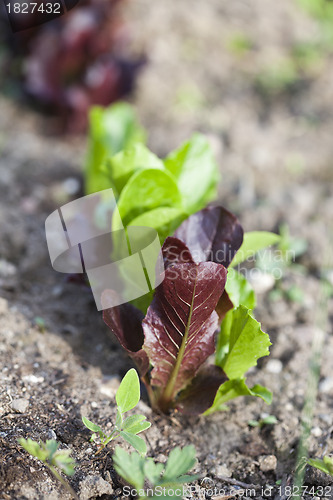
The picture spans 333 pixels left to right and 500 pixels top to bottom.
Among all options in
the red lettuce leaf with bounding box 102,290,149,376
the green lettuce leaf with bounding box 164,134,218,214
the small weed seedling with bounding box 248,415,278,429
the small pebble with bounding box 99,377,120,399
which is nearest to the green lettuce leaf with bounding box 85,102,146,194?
the green lettuce leaf with bounding box 164,134,218,214

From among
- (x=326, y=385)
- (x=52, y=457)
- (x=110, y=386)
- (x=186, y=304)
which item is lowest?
(x=326, y=385)

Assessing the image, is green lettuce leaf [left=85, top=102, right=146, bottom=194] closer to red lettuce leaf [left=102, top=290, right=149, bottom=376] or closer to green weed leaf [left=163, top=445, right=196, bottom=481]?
→ red lettuce leaf [left=102, top=290, right=149, bottom=376]

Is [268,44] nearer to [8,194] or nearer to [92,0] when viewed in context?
[92,0]

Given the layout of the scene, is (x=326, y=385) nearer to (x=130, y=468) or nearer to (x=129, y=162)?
(x=130, y=468)

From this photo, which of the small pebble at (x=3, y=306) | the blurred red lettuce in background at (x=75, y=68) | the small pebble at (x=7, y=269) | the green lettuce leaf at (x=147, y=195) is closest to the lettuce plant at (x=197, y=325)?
the green lettuce leaf at (x=147, y=195)

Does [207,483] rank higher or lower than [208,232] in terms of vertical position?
lower

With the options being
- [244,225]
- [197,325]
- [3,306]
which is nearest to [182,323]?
[197,325]
